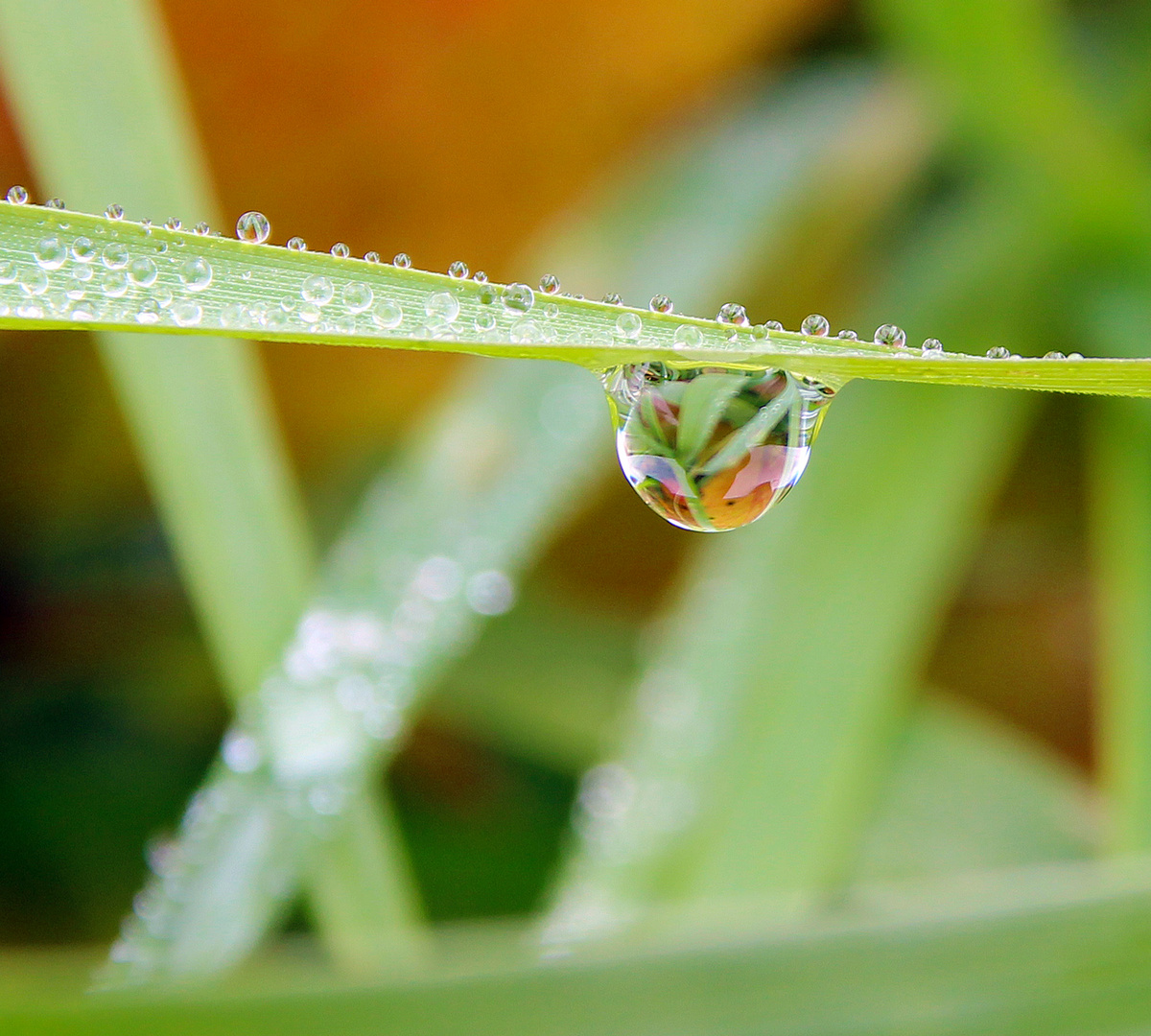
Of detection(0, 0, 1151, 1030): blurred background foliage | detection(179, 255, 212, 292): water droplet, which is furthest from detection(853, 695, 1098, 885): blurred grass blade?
detection(179, 255, 212, 292): water droplet

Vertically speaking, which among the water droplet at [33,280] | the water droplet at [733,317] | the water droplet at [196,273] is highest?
the water droplet at [33,280]

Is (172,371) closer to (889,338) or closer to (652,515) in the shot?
(889,338)

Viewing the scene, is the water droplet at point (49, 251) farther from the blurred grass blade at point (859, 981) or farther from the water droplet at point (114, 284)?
the blurred grass blade at point (859, 981)

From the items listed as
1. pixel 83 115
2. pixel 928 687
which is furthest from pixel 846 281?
pixel 83 115

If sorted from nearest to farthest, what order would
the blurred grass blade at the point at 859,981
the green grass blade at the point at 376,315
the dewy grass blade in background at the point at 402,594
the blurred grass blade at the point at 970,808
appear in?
the green grass blade at the point at 376,315 → the blurred grass blade at the point at 859,981 → the dewy grass blade in background at the point at 402,594 → the blurred grass blade at the point at 970,808

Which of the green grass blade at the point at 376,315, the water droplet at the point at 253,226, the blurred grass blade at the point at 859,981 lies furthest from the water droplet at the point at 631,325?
the blurred grass blade at the point at 859,981

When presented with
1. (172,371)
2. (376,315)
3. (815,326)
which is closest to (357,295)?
(376,315)

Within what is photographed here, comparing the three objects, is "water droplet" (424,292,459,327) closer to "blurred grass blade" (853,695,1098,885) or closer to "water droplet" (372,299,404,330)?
"water droplet" (372,299,404,330)
